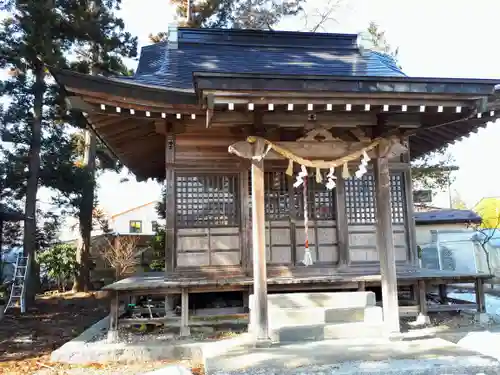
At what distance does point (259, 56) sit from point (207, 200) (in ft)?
13.2

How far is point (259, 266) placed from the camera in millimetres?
5297

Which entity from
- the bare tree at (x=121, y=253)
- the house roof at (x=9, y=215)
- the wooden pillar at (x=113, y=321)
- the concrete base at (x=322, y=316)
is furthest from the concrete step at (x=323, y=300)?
the bare tree at (x=121, y=253)

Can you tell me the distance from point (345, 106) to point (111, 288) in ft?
13.6

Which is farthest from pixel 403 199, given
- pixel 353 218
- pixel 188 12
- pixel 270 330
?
pixel 188 12

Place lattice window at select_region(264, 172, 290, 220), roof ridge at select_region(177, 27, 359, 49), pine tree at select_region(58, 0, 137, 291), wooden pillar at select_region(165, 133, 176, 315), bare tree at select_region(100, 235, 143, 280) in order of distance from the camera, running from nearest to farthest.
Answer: wooden pillar at select_region(165, 133, 176, 315)
lattice window at select_region(264, 172, 290, 220)
roof ridge at select_region(177, 27, 359, 49)
pine tree at select_region(58, 0, 137, 291)
bare tree at select_region(100, 235, 143, 280)

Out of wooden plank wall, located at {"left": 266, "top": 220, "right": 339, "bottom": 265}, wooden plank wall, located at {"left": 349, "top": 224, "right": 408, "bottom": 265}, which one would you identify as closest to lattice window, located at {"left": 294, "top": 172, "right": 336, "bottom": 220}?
wooden plank wall, located at {"left": 266, "top": 220, "right": 339, "bottom": 265}

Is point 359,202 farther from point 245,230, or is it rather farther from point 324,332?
point 324,332

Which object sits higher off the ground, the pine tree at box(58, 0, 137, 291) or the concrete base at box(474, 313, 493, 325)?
the pine tree at box(58, 0, 137, 291)

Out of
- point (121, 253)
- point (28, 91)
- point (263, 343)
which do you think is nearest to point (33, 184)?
point (28, 91)

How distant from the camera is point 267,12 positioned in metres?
19.6

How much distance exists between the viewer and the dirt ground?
5.23 metres

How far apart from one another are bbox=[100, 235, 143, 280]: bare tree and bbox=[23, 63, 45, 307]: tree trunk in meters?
3.32

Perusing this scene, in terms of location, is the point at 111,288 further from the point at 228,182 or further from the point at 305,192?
the point at 305,192

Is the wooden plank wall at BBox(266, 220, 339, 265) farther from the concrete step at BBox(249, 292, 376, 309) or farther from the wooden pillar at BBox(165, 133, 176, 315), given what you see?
the wooden pillar at BBox(165, 133, 176, 315)
